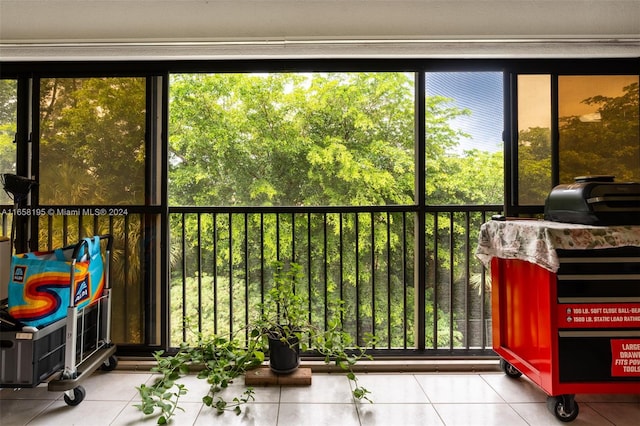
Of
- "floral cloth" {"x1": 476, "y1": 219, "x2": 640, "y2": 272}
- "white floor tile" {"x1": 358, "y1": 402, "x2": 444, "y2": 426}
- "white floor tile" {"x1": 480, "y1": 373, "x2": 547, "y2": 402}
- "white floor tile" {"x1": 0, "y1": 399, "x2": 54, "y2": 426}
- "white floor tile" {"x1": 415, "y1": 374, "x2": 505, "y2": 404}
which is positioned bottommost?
"white floor tile" {"x1": 415, "y1": 374, "x2": 505, "y2": 404}

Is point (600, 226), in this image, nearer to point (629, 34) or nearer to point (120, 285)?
point (629, 34)

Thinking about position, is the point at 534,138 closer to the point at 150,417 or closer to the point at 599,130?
the point at 599,130

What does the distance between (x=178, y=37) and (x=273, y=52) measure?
586mm

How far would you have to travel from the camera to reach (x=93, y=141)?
2.40 meters

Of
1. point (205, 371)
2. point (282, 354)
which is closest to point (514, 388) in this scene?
point (282, 354)

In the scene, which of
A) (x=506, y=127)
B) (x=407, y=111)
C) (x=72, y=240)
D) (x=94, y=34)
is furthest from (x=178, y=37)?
(x=407, y=111)

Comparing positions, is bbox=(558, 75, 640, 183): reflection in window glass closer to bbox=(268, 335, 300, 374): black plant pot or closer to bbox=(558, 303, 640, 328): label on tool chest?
bbox=(558, 303, 640, 328): label on tool chest

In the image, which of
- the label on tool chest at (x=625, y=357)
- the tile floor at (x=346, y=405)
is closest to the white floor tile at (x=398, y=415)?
the tile floor at (x=346, y=405)

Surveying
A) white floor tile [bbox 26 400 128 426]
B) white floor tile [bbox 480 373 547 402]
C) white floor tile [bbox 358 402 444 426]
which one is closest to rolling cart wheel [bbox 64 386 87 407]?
white floor tile [bbox 26 400 128 426]

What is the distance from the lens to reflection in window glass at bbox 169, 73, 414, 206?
434 centimetres

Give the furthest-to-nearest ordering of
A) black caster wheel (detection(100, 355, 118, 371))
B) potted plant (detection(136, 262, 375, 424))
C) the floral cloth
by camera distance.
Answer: black caster wheel (detection(100, 355, 118, 371)) < potted plant (detection(136, 262, 375, 424)) < the floral cloth

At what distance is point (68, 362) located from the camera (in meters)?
1.83

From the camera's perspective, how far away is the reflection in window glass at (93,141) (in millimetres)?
2395

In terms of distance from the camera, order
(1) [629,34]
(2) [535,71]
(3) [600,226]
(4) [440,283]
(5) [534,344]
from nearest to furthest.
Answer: (3) [600,226] → (5) [534,344] → (1) [629,34] → (2) [535,71] → (4) [440,283]
